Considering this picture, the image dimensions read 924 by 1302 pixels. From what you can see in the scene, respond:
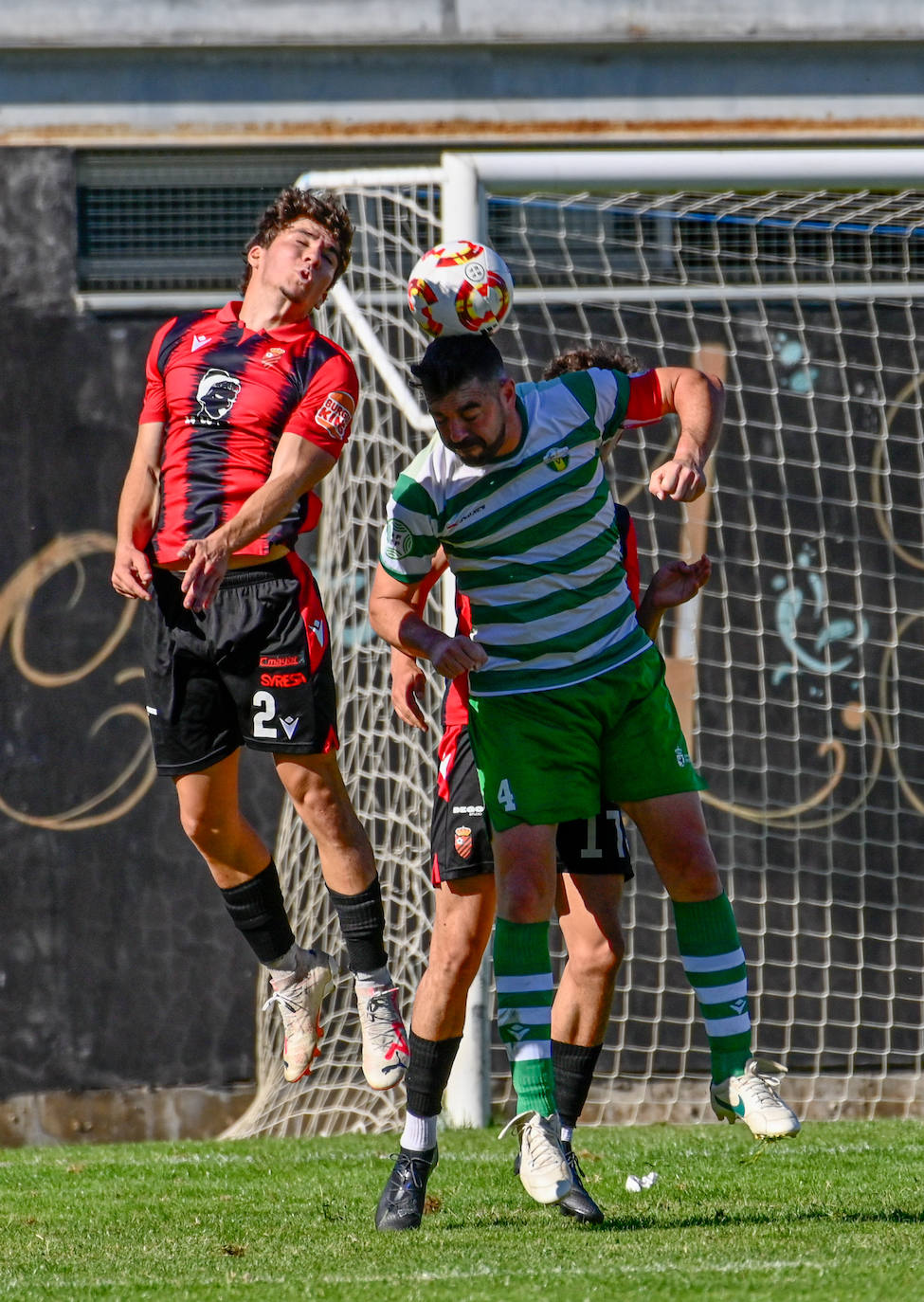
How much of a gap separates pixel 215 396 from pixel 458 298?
1.08 m

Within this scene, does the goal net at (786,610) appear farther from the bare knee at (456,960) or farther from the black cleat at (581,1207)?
the black cleat at (581,1207)

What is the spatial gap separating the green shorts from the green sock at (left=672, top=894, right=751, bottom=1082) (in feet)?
1.12

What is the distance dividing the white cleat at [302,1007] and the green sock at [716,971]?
1.44 meters

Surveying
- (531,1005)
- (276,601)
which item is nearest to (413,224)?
(276,601)

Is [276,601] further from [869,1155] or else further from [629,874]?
[869,1155]

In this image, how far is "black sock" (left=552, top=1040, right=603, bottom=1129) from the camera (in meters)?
4.98

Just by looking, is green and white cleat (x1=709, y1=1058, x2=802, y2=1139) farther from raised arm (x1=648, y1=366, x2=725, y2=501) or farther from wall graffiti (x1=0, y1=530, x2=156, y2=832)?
wall graffiti (x1=0, y1=530, x2=156, y2=832)

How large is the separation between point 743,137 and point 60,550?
405cm

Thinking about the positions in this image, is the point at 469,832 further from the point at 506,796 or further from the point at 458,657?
the point at 458,657

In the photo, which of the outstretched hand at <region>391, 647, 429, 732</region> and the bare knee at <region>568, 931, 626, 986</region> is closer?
the outstretched hand at <region>391, 647, 429, 732</region>

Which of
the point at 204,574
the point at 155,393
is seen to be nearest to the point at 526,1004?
the point at 204,574

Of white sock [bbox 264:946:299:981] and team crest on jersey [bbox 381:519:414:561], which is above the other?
team crest on jersey [bbox 381:519:414:561]

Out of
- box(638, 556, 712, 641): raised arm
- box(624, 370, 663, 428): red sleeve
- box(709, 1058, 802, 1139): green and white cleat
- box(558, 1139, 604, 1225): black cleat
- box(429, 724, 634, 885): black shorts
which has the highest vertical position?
box(624, 370, 663, 428): red sleeve

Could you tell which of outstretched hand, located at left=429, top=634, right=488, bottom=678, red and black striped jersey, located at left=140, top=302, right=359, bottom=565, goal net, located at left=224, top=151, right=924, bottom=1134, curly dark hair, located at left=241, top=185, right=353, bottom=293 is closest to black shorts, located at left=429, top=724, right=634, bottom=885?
outstretched hand, located at left=429, top=634, right=488, bottom=678
